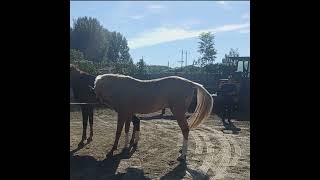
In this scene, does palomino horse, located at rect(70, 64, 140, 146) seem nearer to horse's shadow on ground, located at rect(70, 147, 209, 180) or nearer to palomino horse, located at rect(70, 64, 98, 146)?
palomino horse, located at rect(70, 64, 98, 146)

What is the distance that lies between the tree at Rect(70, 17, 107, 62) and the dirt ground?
97.6ft

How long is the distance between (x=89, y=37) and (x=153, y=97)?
35.3 m

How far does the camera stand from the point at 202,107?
633 centimetres

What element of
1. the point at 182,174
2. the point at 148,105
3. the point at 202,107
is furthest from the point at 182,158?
the point at 148,105

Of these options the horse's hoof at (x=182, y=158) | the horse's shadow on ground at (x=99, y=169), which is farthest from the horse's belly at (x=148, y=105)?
the horse's hoof at (x=182, y=158)

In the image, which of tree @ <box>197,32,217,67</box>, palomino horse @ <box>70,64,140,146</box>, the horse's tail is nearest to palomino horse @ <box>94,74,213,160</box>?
the horse's tail

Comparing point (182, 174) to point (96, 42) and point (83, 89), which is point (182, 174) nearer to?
point (83, 89)

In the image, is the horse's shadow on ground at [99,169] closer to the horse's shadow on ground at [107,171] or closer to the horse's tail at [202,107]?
the horse's shadow on ground at [107,171]

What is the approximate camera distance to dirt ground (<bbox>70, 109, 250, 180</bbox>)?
4945mm
